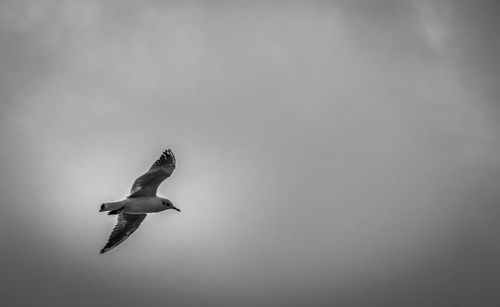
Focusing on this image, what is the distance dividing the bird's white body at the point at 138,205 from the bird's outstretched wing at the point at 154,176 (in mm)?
319

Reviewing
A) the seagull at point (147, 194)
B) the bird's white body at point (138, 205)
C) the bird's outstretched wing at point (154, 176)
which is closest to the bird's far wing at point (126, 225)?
the seagull at point (147, 194)

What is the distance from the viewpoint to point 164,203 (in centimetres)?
2638

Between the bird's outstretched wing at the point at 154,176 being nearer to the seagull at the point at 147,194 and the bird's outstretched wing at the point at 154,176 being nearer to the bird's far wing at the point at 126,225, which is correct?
the seagull at the point at 147,194

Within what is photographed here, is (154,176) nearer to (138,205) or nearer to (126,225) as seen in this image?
(138,205)

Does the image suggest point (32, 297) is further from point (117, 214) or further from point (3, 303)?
point (117, 214)

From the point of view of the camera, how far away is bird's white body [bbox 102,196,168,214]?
2498 cm

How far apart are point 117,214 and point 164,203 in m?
2.28

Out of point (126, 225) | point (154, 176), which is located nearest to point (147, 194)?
point (154, 176)

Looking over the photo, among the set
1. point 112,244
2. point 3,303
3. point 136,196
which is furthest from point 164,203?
point 3,303

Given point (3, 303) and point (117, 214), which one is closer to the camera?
point (117, 214)

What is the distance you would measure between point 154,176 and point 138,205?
140cm

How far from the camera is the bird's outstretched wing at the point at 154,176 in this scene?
1008 inches

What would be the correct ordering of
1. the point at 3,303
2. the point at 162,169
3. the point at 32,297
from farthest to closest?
the point at 32,297 < the point at 3,303 < the point at 162,169

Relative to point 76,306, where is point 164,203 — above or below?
below
